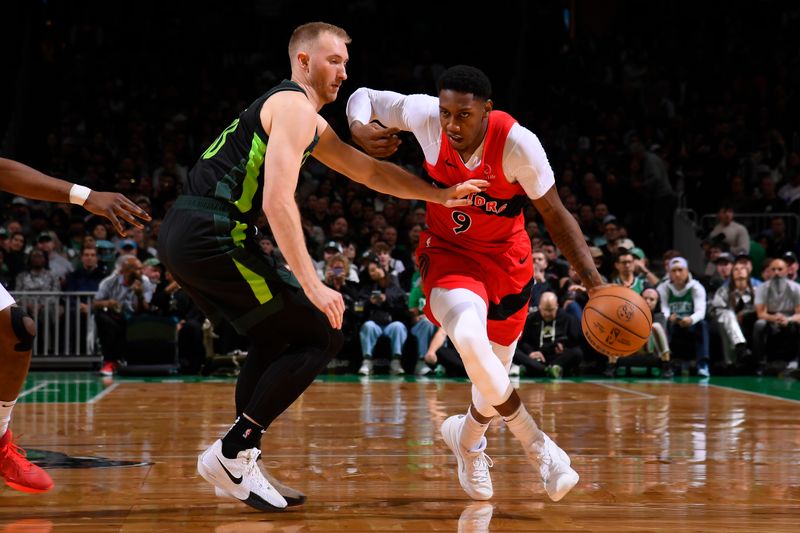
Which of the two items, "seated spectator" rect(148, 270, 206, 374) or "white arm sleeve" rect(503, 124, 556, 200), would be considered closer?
"white arm sleeve" rect(503, 124, 556, 200)

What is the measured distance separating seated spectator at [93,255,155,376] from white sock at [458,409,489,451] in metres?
8.43

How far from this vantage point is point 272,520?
13.6ft

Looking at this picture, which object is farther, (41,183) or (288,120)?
(41,183)

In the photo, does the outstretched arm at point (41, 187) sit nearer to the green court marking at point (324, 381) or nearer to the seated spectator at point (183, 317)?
the green court marking at point (324, 381)

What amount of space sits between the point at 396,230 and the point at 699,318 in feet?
13.8

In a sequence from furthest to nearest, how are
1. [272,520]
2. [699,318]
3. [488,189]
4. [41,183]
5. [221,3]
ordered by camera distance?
[221,3]
[699,318]
[488,189]
[41,183]
[272,520]

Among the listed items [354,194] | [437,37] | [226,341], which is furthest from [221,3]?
[226,341]

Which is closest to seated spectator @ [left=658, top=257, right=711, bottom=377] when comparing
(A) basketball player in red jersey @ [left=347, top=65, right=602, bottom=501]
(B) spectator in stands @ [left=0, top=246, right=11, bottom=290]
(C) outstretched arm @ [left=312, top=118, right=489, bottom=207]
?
(B) spectator in stands @ [left=0, top=246, right=11, bottom=290]

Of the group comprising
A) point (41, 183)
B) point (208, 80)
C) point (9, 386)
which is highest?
point (208, 80)

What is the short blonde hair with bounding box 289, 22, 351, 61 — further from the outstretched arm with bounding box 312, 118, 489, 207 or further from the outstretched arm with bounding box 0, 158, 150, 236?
the outstretched arm with bounding box 0, 158, 150, 236

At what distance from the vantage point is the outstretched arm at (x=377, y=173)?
4.60m

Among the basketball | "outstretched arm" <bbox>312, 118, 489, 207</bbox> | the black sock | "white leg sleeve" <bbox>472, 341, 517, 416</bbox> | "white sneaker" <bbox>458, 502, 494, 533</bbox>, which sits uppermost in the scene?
"outstretched arm" <bbox>312, 118, 489, 207</bbox>

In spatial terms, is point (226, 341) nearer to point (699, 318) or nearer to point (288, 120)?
point (699, 318)

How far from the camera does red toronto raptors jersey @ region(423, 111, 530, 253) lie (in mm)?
4742
